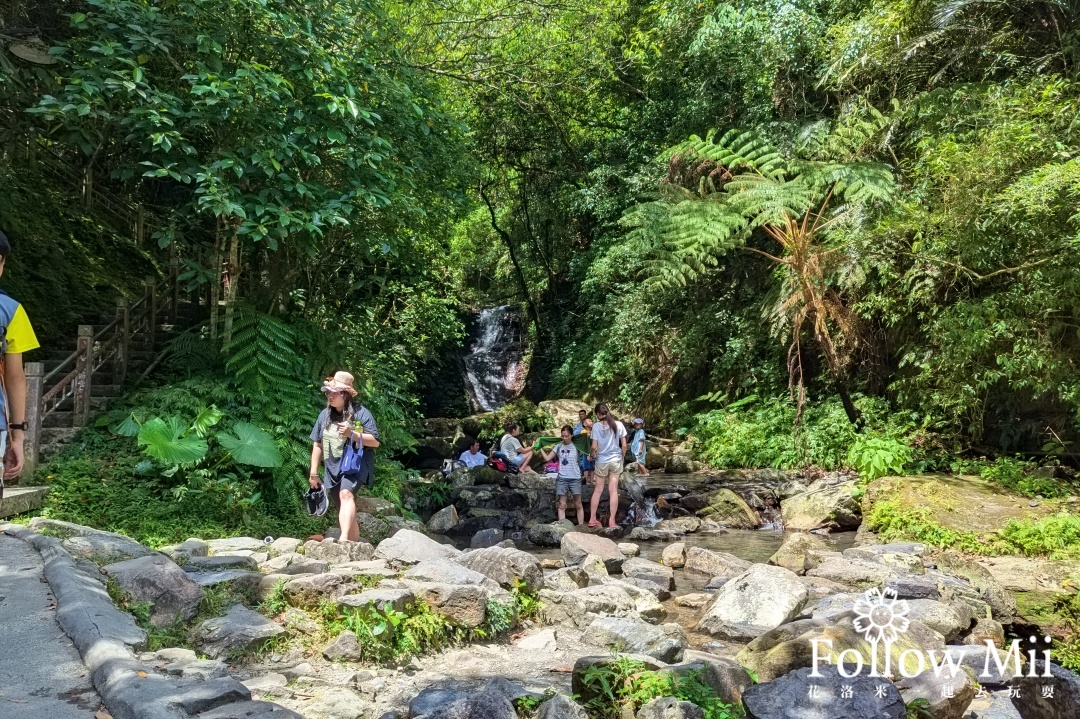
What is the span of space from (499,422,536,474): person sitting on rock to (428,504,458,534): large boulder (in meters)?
3.46

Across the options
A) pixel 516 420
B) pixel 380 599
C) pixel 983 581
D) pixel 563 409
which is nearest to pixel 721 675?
pixel 380 599

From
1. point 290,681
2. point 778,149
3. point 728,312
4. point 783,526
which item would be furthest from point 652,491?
point 290,681

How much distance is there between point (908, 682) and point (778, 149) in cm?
1255

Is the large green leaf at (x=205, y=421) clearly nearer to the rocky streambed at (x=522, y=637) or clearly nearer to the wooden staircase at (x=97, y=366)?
the wooden staircase at (x=97, y=366)

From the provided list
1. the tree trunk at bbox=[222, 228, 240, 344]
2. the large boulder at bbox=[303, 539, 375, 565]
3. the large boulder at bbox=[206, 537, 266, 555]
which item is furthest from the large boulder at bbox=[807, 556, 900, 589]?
the tree trunk at bbox=[222, 228, 240, 344]

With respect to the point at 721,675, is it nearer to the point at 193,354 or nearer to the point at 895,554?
the point at 895,554

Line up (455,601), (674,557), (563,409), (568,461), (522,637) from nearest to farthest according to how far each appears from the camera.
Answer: (455,601) < (522,637) < (674,557) < (568,461) < (563,409)

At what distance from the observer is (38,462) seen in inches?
311

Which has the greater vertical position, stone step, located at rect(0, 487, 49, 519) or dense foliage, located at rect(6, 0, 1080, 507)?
dense foliage, located at rect(6, 0, 1080, 507)

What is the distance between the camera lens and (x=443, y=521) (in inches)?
452

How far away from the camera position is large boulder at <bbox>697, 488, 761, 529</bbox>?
11945 millimetres

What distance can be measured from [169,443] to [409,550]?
3.05 meters

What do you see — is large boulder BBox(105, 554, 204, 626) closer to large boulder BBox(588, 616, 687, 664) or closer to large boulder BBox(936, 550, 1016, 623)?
large boulder BBox(588, 616, 687, 664)

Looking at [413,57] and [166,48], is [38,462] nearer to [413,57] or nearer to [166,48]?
[166,48]
